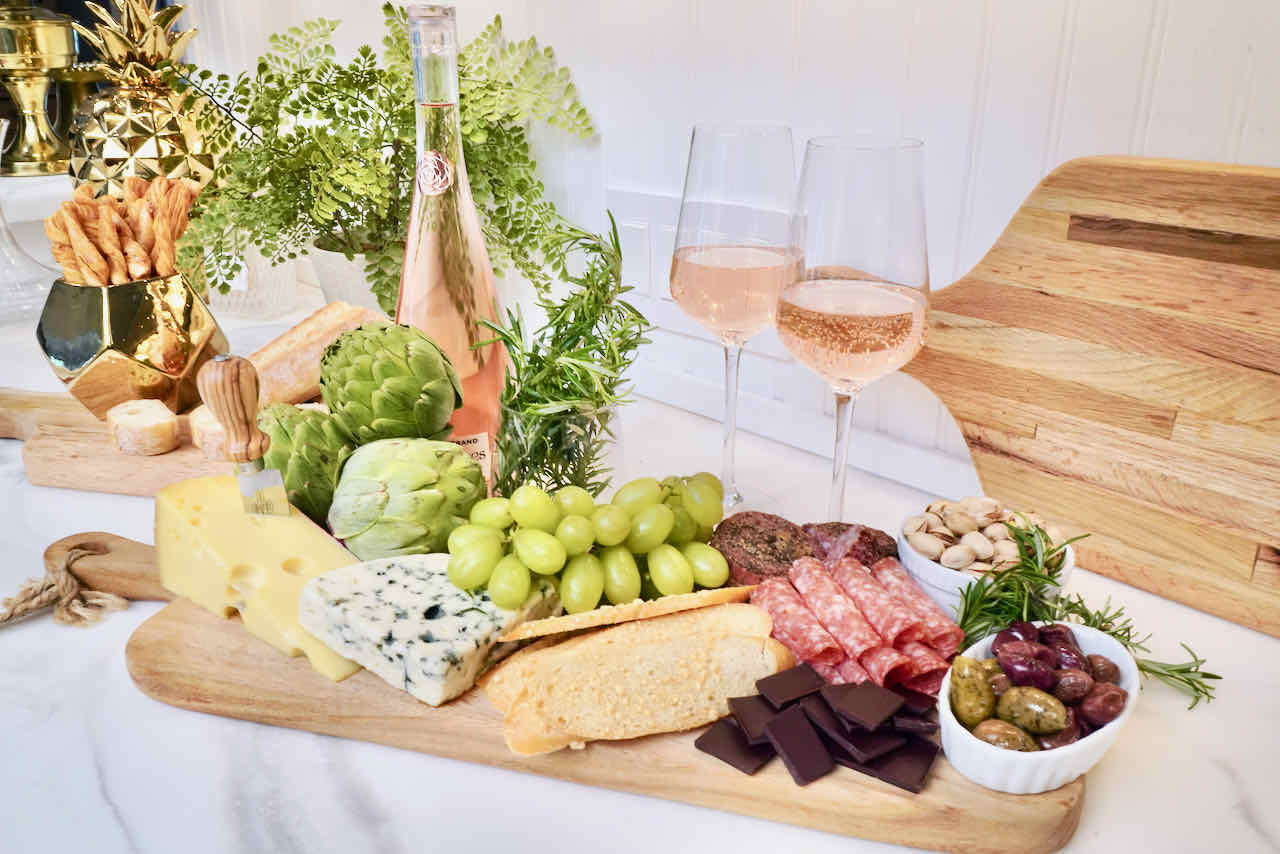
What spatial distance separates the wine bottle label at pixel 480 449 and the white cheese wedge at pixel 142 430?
1.13ft

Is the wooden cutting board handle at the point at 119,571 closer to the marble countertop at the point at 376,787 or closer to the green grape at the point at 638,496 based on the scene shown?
the marble countertop at the point at 376,787

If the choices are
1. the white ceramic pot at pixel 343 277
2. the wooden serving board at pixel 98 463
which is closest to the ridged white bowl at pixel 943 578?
the wooden serving board at pixel 98 463

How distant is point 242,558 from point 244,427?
0.10m

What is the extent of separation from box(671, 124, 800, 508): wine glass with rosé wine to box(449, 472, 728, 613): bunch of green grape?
0.18m

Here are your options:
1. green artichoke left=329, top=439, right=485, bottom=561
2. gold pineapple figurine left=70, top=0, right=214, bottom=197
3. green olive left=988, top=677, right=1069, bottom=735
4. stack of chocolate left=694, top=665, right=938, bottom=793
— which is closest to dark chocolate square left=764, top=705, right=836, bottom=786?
stack of chocolate left=694, top=665, right=938, bottom=793

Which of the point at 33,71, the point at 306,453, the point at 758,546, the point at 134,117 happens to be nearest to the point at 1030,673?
the point at 758,546

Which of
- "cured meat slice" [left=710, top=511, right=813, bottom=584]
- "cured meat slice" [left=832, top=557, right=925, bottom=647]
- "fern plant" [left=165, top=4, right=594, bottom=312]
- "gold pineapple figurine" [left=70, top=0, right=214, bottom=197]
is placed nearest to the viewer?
"cured meat slice" [left=832, top=557, right=925, bottom=647]

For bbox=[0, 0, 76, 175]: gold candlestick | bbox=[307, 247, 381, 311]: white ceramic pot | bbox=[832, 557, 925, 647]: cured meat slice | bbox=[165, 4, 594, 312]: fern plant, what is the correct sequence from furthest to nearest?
bbox=[0, 0, 76, 175]: gold candlestick
bbox=[307, 247, 381, 311]: white ceramic pot
bbox=[165, 4, 594, 312]: fern plant
bbox=[832, 557, 925, 647]: cured meat slice

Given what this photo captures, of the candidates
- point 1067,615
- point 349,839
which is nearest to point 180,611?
point 349,839

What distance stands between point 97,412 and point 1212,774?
45.1 inches

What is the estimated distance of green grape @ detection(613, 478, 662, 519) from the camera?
2.64 feet

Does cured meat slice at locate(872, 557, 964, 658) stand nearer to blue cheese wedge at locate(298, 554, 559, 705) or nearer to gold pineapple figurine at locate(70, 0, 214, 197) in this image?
blue cheese wedge at locate(298, 554, 559, 705)

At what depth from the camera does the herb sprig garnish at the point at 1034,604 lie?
2.39ft

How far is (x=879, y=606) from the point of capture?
723mm
